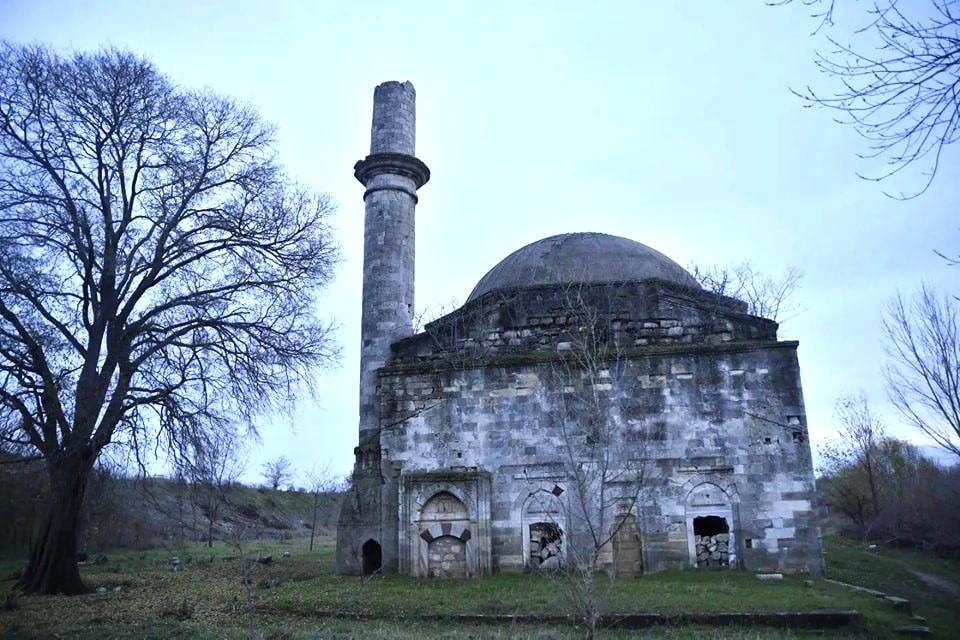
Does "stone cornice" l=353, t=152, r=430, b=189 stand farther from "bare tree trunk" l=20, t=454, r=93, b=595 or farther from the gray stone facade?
"bare tree trunk" l=20, t=454, r=93, b=595

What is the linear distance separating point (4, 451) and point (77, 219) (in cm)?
467

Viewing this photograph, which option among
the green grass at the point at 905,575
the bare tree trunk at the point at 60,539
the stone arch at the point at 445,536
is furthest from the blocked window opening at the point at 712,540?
the bare tree trunk at the point at 60,539

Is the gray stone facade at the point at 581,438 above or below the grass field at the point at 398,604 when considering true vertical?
above

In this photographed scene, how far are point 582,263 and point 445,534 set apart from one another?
759 centimetres

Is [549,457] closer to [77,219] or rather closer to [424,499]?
[424,499]

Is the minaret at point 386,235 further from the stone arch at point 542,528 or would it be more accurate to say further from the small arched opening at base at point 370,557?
the stone arch at point 542,528

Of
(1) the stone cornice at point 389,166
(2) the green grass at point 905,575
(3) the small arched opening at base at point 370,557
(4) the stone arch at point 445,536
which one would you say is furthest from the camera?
(1) the stone cornice at point 389,166

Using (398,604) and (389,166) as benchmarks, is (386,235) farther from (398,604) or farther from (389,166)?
(398,604)

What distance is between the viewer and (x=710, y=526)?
1395 centimetres

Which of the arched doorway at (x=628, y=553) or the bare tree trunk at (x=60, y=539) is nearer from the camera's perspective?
the bare tree trunk at (x=60, y=539)

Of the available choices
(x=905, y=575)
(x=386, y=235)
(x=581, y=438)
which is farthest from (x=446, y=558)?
(x=905, y=575)

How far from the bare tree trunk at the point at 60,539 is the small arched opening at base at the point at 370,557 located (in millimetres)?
5302

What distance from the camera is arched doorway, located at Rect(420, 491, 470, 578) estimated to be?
1425cm

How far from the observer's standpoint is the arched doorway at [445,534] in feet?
46.8
